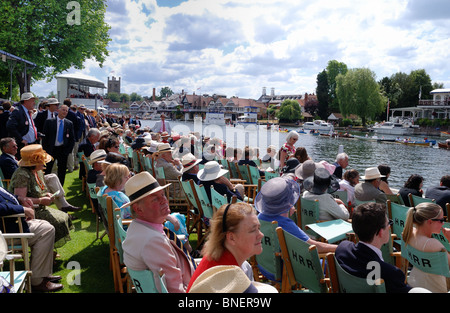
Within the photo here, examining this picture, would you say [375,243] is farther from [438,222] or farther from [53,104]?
[53,104]

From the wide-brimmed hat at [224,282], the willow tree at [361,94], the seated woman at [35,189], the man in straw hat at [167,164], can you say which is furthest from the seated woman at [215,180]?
the willow tree at [361,94]

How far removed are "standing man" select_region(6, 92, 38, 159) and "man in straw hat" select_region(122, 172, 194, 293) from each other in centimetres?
590

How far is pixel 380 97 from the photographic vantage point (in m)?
70.6

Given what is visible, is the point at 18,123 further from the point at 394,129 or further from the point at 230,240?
the point at 394,129

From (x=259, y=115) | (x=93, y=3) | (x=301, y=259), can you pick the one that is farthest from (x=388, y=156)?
(x=259, y=115)

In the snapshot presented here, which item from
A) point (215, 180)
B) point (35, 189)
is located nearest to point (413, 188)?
point (215, 180)

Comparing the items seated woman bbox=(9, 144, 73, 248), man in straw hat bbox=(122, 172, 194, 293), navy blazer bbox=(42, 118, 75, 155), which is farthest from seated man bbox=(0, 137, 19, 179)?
man in straw hat bbox=(122, 172, 194, 293)

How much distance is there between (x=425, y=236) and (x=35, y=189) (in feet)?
14.3

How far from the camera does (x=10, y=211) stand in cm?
355

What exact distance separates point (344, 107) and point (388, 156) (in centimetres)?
3867

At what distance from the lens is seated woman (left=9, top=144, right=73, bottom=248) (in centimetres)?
429

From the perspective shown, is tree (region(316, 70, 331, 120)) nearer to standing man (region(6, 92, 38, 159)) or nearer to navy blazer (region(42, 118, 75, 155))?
navy blazer (region(42, 118, 75, 155))

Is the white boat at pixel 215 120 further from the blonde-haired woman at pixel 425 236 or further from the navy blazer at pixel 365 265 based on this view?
the navy blazer at pixel 365 265

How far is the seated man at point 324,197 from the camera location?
4.43m
